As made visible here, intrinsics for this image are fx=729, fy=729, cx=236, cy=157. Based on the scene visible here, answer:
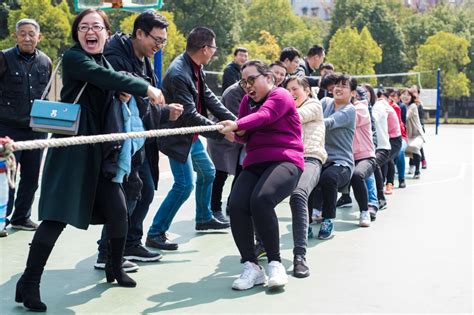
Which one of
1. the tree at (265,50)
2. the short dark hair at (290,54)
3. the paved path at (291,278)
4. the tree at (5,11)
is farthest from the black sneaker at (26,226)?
the tree at (265,50)

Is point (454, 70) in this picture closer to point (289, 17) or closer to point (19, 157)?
point (289, 17)

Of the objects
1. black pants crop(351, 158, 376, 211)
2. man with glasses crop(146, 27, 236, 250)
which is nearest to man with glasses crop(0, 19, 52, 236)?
man with glasses crop(146, 27, 236, 250)

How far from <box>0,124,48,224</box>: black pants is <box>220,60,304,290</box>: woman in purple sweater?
8.66ft

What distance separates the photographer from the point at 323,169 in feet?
24.1

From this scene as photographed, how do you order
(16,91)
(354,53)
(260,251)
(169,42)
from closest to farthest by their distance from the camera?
(260,251)
(16,91)
(169,42)
(354,53)

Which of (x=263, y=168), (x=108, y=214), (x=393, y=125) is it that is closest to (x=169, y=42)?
(x=393, y=125)

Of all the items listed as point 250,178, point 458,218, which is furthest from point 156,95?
point 458,218

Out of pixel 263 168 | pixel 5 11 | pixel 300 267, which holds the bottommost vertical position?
pixel 300 267

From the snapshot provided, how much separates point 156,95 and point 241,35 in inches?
2466

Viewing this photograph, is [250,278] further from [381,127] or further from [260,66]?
[381,127]

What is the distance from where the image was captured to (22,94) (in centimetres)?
707

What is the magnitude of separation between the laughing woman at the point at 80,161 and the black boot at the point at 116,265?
37 cm

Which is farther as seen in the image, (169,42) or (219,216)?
(169,42)

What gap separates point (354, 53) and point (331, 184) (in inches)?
1923
